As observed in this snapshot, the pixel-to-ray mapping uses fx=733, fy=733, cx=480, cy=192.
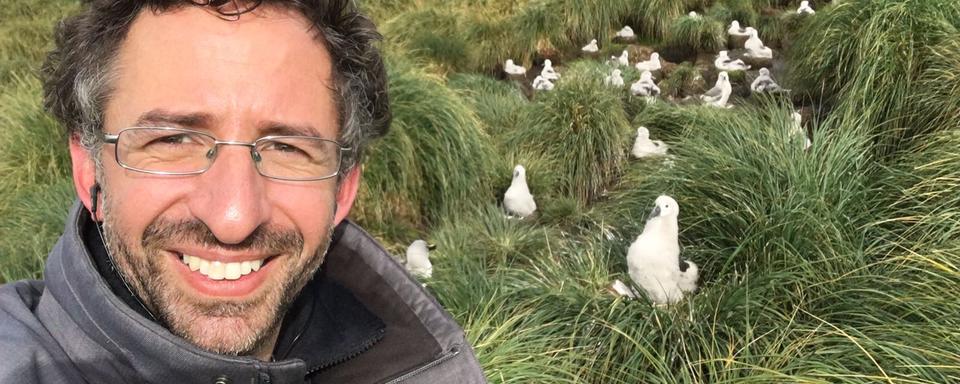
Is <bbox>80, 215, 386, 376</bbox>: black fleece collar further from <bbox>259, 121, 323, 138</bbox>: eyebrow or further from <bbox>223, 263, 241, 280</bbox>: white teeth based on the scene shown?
<bbox>259, 121, 323, 138</bbox>: eyebrow

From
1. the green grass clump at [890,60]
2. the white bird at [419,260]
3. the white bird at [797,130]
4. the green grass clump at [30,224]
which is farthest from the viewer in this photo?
the green grass clump at [890,60]

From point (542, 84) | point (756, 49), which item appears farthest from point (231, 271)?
point (756, 49)

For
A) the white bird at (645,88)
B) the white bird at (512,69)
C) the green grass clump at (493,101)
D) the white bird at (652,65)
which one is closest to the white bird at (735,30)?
the white bird at (652,65)

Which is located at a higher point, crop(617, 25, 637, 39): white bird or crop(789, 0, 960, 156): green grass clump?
crop(789, 0, 960, 156): green grass clump

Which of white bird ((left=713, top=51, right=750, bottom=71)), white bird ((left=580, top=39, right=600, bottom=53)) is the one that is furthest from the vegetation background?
white bird ((left=580, top=39, right=600, bottom=53))

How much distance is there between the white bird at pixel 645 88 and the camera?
23.8ft

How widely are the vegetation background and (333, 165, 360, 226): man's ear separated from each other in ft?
3.77

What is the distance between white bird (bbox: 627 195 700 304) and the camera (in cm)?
337

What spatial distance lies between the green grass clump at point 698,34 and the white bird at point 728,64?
0.99 metres

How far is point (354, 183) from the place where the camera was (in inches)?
69.2

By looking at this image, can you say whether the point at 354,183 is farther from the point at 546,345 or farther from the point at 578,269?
the point at 578,269

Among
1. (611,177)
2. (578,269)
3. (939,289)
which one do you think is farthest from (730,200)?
(611,177)

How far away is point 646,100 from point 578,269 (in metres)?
3.71

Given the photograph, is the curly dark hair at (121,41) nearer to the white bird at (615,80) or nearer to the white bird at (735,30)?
the white bird at (615,80)
